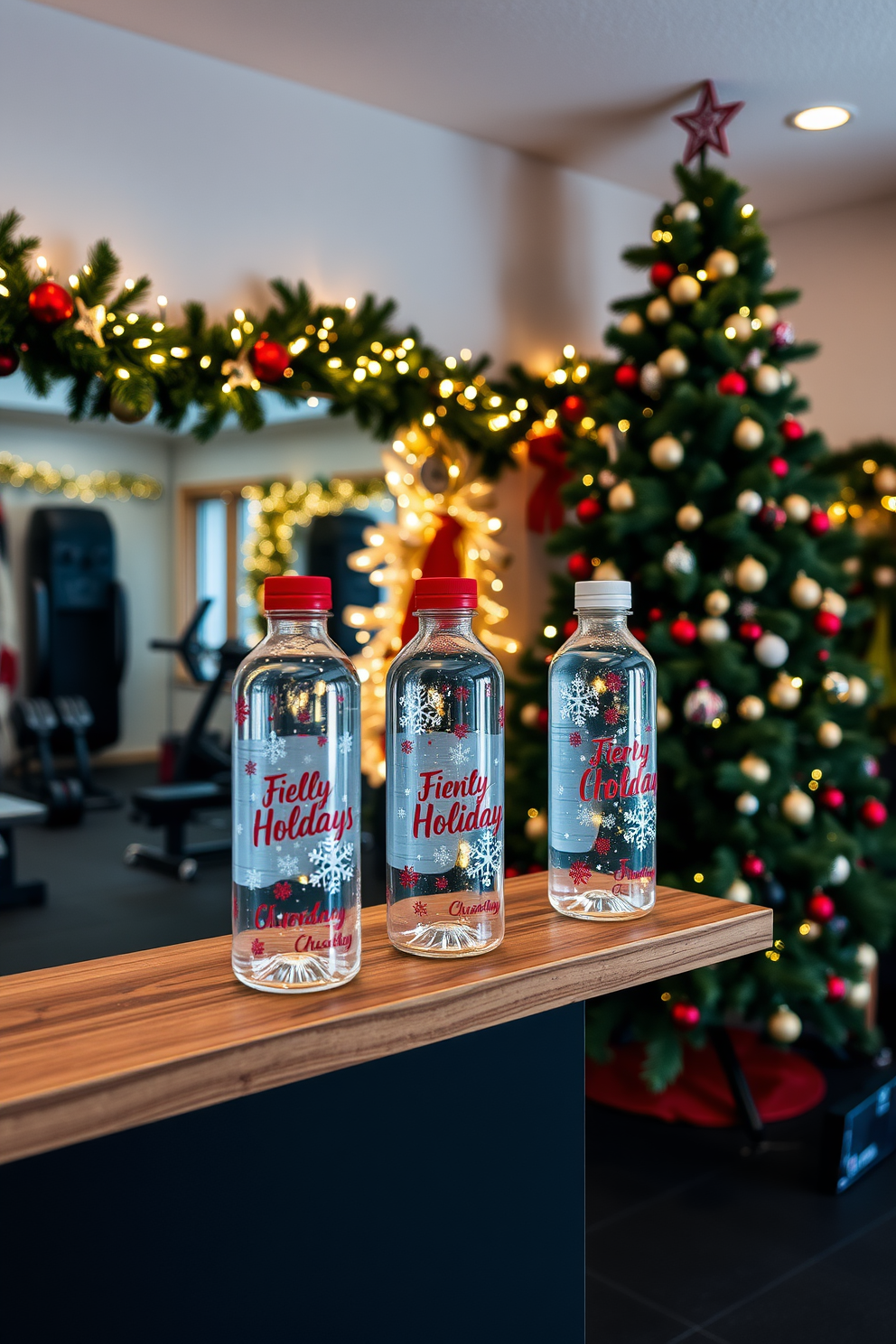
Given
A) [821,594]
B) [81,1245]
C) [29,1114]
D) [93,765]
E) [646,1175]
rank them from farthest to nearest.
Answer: [93,765]
[821,594]
[646,1175]
[81,1245]
[29,1114]

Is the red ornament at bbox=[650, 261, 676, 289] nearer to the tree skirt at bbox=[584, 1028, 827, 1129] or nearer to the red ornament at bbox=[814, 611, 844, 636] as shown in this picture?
the red ornament at bbox=[814, 611, 844, 636]

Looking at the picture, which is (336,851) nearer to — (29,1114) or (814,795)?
(29,1114)

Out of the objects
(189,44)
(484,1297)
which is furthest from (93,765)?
(484,1297)

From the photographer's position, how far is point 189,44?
263cm

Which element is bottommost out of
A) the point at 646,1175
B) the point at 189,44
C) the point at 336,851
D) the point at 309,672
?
the point at 646,1175

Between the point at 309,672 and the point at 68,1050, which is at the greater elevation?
the point at 309,672

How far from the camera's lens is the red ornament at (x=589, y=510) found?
2.84m

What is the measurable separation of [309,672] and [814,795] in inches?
84.7

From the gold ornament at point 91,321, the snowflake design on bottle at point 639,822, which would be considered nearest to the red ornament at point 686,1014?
the snowflake design on bottle at point 639,822

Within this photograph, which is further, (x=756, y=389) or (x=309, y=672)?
(x=756, y=389)

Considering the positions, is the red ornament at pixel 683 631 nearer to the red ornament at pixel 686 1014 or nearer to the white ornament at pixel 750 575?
the white ornament at pixel 750 575

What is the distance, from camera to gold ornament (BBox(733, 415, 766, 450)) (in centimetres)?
266

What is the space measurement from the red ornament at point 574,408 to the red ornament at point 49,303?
4.80ft

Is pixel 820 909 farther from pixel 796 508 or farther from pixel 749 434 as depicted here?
pixel 749 434
